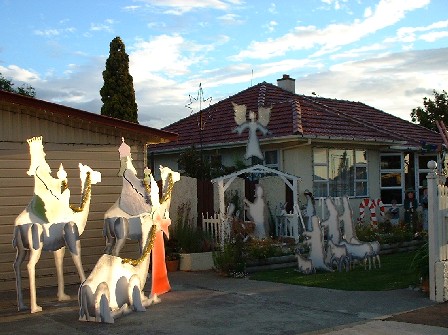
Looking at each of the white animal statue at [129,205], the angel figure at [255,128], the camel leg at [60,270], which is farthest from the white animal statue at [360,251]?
the camel leg at [60,270]

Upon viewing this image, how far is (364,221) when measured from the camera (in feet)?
63.8

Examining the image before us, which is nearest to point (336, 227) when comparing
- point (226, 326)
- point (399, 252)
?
point (399, 252)

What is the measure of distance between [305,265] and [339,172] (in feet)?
22.7

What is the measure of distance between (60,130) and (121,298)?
4.36 m

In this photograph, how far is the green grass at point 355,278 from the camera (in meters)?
11.5

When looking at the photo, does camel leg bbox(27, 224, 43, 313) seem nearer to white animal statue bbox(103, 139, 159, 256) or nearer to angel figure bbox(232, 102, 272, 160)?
white animal statue bbox(103, 139, 159, 256)

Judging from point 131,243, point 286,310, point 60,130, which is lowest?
point 286,310

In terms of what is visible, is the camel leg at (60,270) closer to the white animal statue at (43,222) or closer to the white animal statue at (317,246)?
the white animal statue at (43,222)

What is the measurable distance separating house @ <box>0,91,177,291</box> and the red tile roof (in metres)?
6.53

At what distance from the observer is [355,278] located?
1239 cm

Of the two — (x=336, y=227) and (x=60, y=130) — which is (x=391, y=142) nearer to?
(x=336, y=227)

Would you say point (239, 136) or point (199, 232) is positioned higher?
point (239, 136)

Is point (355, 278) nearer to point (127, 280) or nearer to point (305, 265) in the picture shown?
point (305, 265)

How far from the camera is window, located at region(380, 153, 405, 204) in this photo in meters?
21.1
